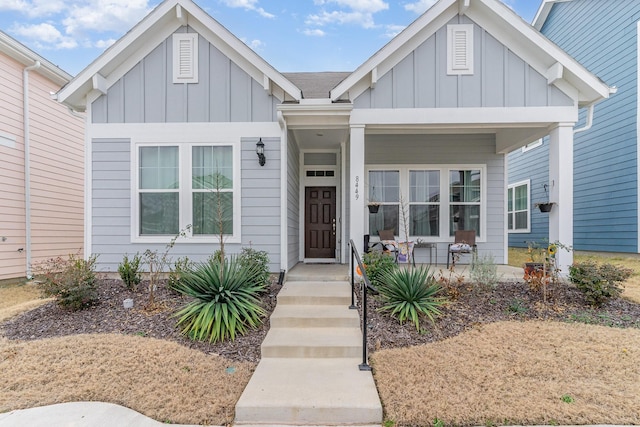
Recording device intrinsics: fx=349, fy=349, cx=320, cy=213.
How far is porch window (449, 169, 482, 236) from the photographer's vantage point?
8.22 m

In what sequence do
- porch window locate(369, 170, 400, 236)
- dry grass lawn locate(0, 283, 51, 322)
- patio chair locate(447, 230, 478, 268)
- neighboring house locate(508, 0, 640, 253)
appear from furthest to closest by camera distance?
1. neighboring house locate(508, 0, 640, 253)
2. porch window locate(369, 170, 400, 236)
3. patio chair locate(447, 230, 478, 268)
4. dry grass lawn locate(0, 283, 51, 322)

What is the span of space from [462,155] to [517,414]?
6442 mm

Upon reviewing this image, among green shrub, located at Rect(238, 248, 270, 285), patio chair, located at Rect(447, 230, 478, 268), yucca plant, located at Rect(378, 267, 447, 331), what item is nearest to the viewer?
yucca plant, located at Rect(378, 267, 447, 331)

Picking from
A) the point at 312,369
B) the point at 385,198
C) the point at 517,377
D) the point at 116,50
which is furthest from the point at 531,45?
the point at 116,50

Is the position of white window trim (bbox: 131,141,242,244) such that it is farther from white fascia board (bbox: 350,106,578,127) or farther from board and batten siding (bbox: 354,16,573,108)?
board and batten siding (bbox: 354,16,573,108)

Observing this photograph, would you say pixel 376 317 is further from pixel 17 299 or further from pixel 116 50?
pixel 17 299

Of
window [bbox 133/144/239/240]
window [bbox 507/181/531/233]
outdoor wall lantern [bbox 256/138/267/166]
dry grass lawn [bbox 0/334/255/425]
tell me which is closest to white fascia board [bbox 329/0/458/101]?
outdoor wall lantern [bbox 256/138/267/166]

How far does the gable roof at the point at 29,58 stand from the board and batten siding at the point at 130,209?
3.77 metres

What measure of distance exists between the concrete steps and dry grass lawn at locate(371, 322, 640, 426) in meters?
0.26

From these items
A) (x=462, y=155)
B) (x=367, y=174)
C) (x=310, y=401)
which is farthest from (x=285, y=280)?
(x=462, y=155)

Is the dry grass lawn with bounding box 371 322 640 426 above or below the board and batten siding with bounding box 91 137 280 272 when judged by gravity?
below

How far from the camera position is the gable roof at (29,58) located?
7.62m

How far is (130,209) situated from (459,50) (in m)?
6.61

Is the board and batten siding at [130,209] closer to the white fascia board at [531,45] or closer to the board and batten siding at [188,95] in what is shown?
the board and batten siding at [188,95]
